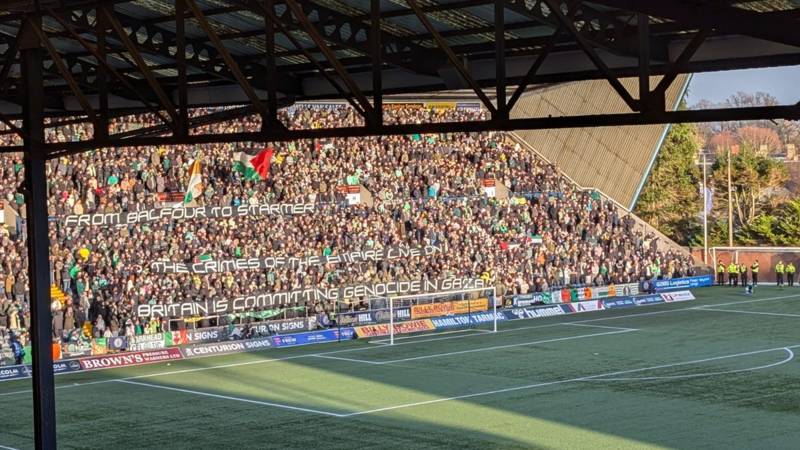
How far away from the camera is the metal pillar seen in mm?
17656

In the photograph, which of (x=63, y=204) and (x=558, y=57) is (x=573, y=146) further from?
(x=558, y=57)

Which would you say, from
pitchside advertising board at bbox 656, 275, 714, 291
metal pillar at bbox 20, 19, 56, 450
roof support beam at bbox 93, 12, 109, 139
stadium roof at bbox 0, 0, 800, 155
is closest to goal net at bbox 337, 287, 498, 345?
pitchside advertising board at bbox 656, 275, 714, 291

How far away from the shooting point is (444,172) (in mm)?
49281

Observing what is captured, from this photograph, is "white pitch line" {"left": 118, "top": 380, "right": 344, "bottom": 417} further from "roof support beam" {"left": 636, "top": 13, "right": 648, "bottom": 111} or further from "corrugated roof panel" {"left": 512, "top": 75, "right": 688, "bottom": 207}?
"corrugated roof panel" {"left": 512, "top": 75, "right": 688, "bottom": 207}

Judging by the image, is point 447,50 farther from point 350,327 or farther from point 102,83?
point 350,327

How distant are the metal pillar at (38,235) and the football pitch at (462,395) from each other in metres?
5.72

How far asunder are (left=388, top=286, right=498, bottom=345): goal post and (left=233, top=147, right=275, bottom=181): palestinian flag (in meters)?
6.32

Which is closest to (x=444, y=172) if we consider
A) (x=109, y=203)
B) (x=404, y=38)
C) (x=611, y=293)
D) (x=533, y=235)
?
(x=533, y=235)

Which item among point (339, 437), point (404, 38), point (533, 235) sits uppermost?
point (404, 38)

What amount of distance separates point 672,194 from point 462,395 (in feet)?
169

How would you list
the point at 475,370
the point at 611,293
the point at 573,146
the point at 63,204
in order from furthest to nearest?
the point at 573,146
the point at 611,293
the point at 63,204
the point at 475,370

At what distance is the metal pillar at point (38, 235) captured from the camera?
57.9 ft

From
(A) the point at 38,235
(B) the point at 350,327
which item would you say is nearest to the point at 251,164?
(B) the point at 350,327

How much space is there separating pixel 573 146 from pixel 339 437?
35433 mm
